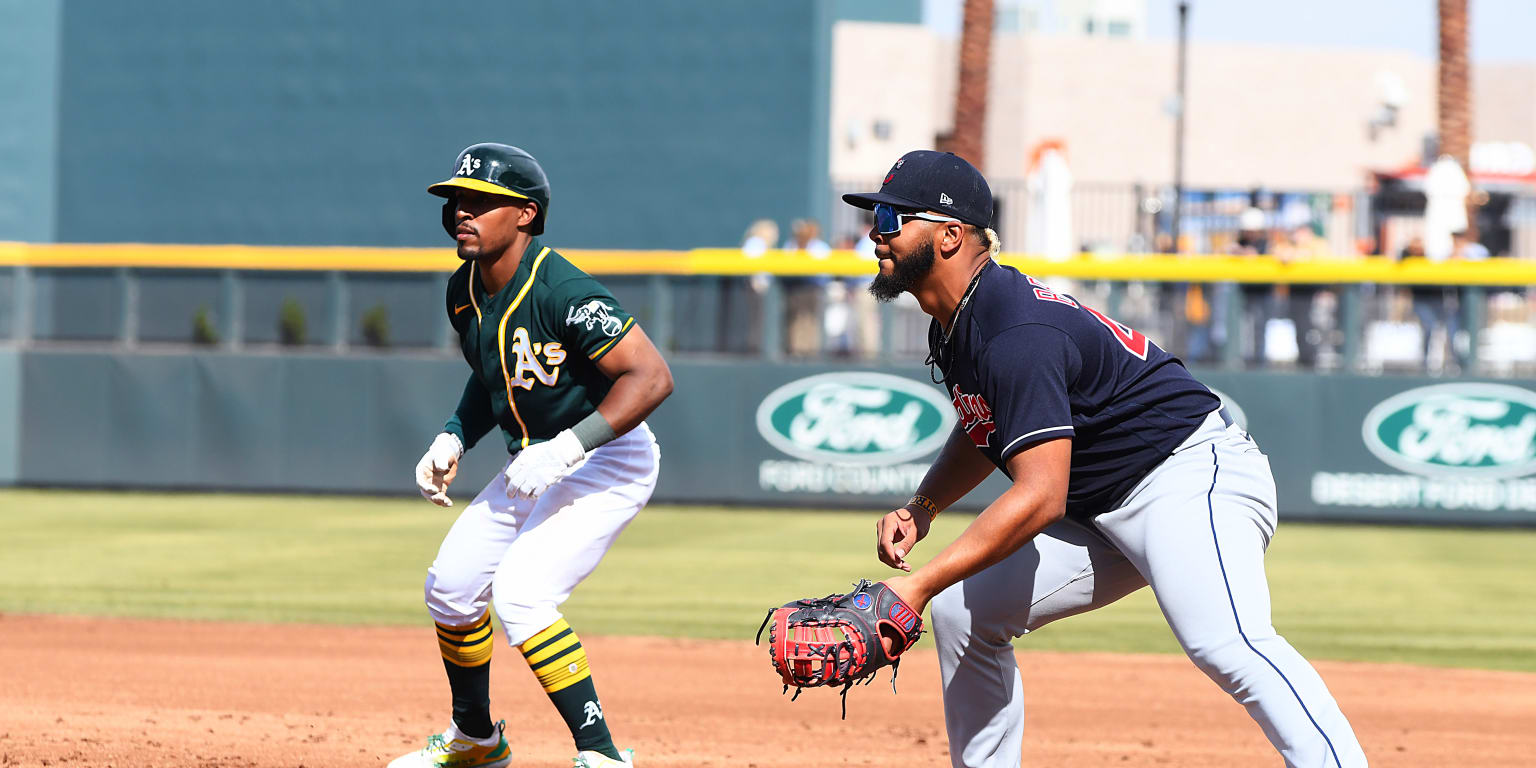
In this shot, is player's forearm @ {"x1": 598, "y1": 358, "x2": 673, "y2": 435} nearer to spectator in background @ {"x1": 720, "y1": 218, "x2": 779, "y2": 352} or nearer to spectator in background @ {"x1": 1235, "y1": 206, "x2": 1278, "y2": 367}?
spectator in background @ {"x1": 720, "y1": 218, "x2": 779, "y2": 352}

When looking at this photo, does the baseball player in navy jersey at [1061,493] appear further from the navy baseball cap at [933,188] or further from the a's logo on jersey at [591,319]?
the a's logo on jersey at [591,319]

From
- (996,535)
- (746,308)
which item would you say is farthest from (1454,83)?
(996,535)

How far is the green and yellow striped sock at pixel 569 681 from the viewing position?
16.7ft

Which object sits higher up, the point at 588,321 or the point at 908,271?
the point at 908,271

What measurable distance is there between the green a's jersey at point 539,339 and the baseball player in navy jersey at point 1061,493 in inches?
45.4

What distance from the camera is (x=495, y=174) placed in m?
5.05

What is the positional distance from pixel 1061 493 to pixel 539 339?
6.32 ft

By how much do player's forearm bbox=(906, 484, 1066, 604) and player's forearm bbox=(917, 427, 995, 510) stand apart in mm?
772

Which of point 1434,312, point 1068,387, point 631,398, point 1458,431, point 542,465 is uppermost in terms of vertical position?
point 1434,312

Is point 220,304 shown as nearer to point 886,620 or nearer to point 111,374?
point 111,374

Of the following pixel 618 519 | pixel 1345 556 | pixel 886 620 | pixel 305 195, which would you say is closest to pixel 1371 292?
pixel 1345 556

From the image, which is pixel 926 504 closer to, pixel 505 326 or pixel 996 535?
pixel 996 535

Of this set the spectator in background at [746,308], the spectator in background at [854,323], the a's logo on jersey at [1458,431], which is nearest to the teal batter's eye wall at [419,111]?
the spectator in background at [746,308]

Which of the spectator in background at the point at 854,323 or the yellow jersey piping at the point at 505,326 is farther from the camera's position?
the spectator in background at the point at 854,323
